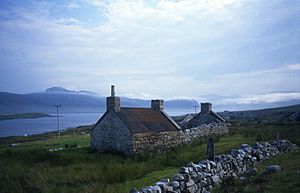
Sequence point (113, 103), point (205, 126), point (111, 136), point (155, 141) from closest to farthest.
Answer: point (111, 136)
point (113, 103)
point (155, 141)
point (205, 126)

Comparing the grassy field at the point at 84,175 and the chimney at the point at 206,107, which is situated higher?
the chimney at the point at 206,107

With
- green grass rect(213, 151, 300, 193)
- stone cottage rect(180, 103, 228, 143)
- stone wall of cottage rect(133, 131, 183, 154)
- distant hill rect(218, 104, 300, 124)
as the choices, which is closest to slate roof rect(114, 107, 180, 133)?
stone wall of cottage rect(133, 131, 183, 154)

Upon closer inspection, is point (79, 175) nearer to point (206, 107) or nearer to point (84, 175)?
point (84, 175)

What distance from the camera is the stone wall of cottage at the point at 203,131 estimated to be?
105 feet

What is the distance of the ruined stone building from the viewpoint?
25688mm

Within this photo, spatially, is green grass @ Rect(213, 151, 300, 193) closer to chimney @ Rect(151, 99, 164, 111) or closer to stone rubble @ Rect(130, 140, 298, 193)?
stone rubble @ Rect(130, 140, 298, 193)

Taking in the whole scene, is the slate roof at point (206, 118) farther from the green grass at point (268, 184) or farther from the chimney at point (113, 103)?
the green grass at point (268, 184)

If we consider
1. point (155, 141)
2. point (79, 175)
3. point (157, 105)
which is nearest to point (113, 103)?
point (155, 141)

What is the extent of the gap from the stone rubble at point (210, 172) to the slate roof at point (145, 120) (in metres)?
10.5

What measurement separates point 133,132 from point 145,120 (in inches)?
145

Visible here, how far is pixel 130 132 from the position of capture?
83.0 feet

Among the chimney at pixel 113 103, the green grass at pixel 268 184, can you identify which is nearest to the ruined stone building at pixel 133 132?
the chimney at pixel 113 103

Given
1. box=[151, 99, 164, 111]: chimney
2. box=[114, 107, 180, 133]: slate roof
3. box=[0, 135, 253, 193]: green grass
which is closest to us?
box=[0, 135, 253, 193]: green grass

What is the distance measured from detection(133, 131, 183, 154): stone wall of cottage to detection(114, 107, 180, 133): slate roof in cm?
39
